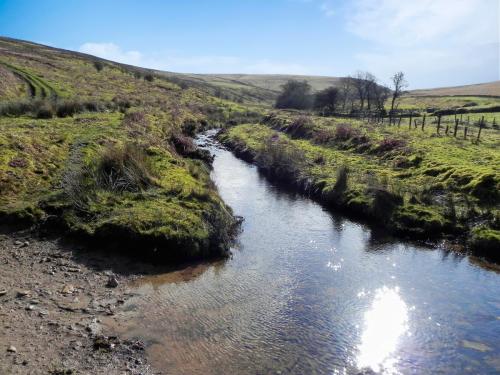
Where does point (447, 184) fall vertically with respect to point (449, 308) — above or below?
above

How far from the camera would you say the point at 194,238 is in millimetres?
19453

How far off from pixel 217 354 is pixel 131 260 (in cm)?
676

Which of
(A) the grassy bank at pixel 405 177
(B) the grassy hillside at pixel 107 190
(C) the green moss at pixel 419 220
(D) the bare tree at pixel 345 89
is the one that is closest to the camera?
(B) the grassy hillside at pixel 107 190

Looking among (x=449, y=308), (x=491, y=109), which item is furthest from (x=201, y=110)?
(x=449, y=308)

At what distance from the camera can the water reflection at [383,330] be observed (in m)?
13.6

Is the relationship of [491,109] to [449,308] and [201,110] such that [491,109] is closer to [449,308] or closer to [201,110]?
[201,110]

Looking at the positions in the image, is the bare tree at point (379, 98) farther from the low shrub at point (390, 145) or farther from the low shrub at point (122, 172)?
the low shrub at point (122, 172)

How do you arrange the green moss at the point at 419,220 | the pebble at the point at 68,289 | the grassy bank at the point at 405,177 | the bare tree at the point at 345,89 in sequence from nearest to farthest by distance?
the pebble at the point at 68,289
the green moss at the point at 419,220
the grassy bank at the point at 405,177
the bare tree at the point at 345,89

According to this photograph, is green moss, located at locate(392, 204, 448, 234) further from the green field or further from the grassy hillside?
the grassy hillside

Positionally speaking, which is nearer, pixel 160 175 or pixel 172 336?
pixel 172 336

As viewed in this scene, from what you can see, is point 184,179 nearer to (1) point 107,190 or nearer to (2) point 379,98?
(1) point 107,190

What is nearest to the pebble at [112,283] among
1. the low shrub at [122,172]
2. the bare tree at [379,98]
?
the low shrub at [122,172]

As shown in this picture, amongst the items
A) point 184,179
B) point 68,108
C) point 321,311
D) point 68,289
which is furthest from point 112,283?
point 68,108

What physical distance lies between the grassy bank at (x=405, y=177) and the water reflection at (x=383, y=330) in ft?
26.9
